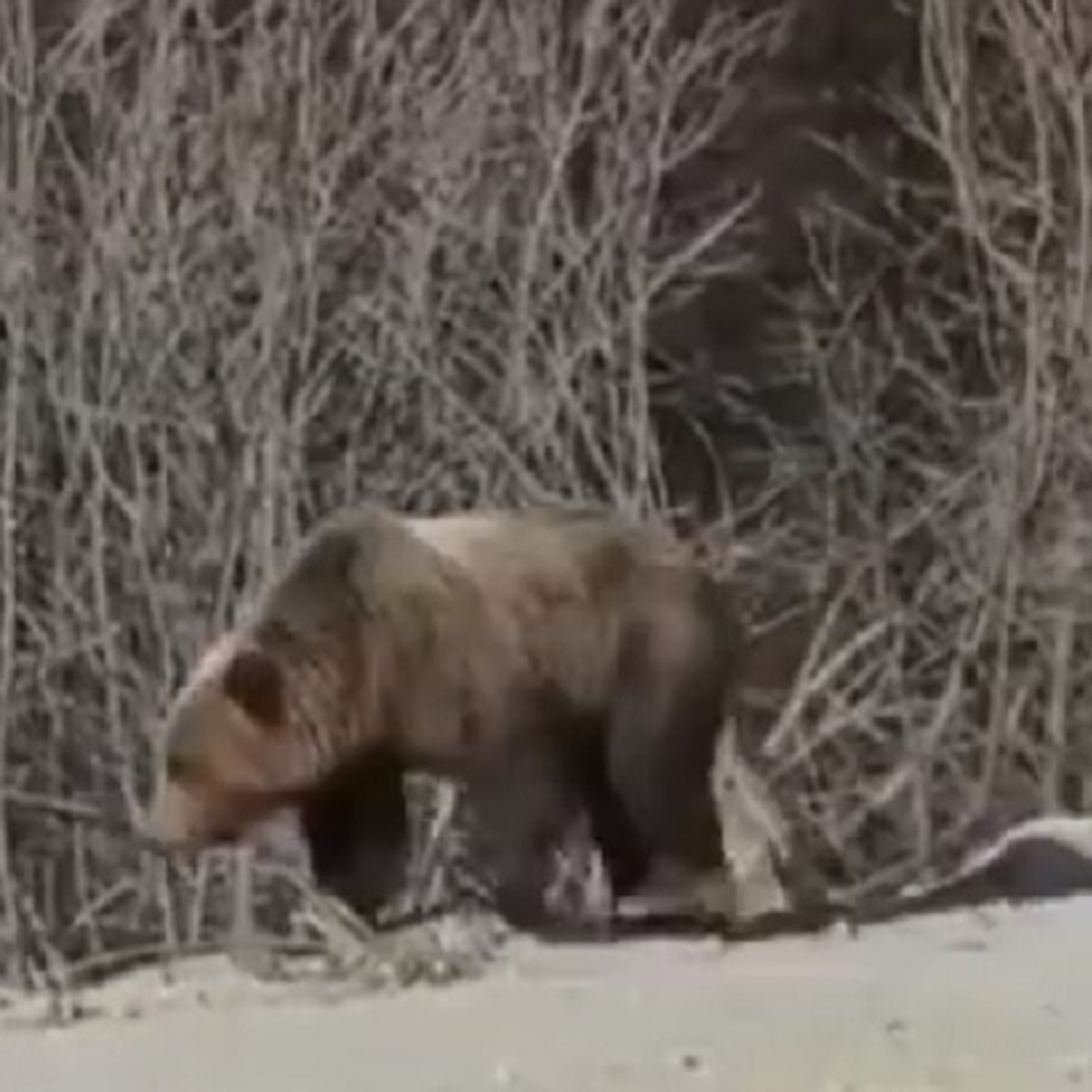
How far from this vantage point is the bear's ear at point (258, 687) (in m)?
1.78

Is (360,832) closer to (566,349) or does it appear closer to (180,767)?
(180,767)

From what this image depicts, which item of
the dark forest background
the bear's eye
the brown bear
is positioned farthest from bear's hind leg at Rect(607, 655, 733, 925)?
the bear's eye

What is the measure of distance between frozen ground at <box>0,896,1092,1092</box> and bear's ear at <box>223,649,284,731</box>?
15cm

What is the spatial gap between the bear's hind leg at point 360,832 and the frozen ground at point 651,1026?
0.12 metres

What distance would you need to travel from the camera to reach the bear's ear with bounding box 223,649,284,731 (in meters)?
1.78

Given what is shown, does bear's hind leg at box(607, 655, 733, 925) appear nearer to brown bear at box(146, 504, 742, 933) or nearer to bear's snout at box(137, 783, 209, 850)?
brown bear at box(146, 504, 742, 933)

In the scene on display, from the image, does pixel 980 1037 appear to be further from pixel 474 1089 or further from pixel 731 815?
pixel 731 815

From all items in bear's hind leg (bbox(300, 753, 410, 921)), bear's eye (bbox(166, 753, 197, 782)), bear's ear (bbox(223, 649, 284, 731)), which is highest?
bear's ear (bbox(223, 649, 284, 731))

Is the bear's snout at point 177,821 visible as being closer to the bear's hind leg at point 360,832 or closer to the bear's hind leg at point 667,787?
the bear's hind leg at point 360,832

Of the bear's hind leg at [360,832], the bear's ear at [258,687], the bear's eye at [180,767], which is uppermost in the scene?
the bear's ear at [258,687]

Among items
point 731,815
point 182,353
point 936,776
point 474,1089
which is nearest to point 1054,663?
point 936,776

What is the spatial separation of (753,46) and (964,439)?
29 cm

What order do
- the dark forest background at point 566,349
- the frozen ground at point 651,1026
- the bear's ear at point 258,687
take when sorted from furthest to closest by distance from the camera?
the dark forest background at point 566,349 < the bear's ear at point 258,687 < the frozen ground at point 651,1026

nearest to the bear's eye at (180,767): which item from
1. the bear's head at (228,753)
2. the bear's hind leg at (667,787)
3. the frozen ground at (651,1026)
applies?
the bear's head at (228,753)
